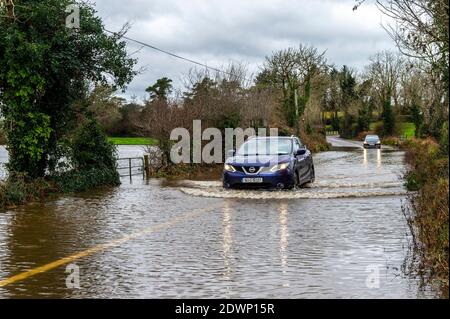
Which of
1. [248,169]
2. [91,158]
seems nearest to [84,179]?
[91,158]

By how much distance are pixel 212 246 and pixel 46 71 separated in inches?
424

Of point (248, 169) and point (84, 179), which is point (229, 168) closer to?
point (248, 169)

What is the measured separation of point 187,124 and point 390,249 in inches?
773

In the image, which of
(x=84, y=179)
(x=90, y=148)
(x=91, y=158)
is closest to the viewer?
(x=84, y=179)

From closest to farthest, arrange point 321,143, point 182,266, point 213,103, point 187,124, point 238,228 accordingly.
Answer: point 182,266
point 238,228
point 187,124
point 213,103
point 321,143

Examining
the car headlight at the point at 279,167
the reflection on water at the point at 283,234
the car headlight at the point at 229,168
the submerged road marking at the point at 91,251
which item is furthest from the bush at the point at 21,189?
the reflection on water at the point at 283,234

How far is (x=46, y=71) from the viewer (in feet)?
63.4

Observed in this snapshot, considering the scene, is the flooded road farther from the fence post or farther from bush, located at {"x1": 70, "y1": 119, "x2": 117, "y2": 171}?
the fence post

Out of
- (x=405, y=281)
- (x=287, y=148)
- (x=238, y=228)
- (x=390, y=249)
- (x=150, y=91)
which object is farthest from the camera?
(x=150, y=91)

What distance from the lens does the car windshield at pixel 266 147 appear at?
20645mm

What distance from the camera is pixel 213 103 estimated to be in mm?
32250

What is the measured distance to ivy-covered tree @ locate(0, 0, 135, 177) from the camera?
1838 centimetres

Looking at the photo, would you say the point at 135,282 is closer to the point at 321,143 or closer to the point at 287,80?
the point at 321,143

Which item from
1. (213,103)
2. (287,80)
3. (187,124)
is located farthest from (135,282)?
(287,80)
